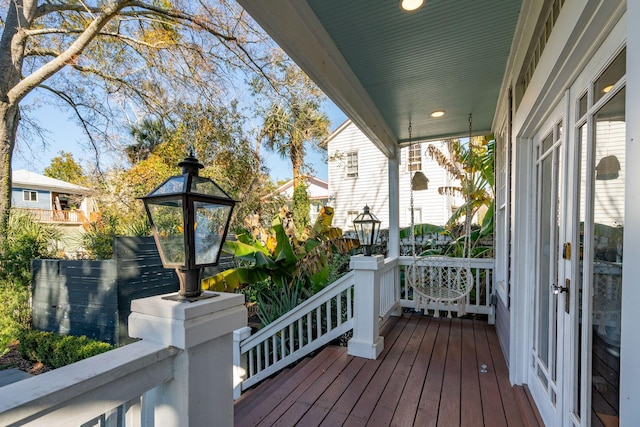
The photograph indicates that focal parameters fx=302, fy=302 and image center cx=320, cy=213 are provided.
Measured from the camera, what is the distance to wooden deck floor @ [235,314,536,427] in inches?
82.8

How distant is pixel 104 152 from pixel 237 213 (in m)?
3.96

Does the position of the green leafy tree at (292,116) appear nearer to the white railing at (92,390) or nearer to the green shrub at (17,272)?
the green shrub at (17,272)

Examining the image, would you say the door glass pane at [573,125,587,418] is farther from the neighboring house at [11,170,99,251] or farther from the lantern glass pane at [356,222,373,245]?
the neighboring house at [11,170,99,251]

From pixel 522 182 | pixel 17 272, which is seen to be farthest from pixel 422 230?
pixel 17 272

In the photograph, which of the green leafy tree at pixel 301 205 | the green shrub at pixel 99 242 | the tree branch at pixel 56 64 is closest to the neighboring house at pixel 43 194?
the tree branch at pixel 56 64

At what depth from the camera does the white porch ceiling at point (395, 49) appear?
5.96ft

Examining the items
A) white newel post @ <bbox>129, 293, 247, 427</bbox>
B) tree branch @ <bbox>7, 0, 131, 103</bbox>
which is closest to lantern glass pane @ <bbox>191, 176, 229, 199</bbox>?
white newel post @ <bbox>129, 293, 247, 427</bbox>

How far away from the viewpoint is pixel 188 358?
3.26ft

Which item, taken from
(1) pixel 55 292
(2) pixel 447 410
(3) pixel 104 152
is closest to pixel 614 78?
(2) pixel 447 410

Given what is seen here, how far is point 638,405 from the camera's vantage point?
695 millimetres

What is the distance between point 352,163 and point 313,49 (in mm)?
9693

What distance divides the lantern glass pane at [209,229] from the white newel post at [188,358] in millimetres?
177

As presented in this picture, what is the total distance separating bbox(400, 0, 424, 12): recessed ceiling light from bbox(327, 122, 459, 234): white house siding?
30.2 ft

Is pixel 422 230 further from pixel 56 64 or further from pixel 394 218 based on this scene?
pixel 56 64
